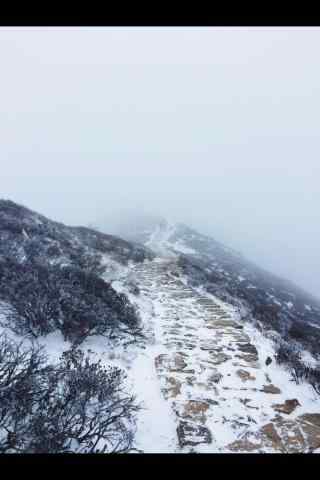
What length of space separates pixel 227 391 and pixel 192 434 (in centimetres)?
133

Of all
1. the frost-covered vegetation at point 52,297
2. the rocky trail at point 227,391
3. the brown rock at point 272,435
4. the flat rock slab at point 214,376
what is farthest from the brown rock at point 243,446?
the frost-covered vegetation at point 52,297

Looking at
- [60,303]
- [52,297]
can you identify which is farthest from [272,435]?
[52,297]

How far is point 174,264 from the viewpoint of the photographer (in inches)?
650

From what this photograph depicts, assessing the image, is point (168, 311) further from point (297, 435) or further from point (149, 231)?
point (149, 231)

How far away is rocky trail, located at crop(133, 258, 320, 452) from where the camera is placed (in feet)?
12.5

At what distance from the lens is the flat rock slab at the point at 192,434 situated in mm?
3686

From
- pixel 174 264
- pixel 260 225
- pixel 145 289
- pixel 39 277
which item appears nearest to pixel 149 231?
pixel 174 264

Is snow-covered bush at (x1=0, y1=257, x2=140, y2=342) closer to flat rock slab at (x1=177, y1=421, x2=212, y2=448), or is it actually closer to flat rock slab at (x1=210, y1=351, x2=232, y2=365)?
flat rock slab at (x1=210, y1=351, x2=232, y2=365)

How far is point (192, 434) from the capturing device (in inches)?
151

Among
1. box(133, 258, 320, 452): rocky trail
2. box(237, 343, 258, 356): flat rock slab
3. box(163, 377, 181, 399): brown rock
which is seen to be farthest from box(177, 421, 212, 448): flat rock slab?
box(237, 343, 258, 356): flat rock slab

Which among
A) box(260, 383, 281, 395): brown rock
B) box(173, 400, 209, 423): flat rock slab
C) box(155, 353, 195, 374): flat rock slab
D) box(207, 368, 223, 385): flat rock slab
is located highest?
box(260, 383, 281, 395): brown rock

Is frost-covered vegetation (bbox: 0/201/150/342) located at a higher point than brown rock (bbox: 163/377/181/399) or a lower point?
higher

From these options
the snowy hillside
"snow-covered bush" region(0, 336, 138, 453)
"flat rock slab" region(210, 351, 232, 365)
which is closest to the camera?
"snow-covered bush" region(0, 336, 138, 453)

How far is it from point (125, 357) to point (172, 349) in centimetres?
124
